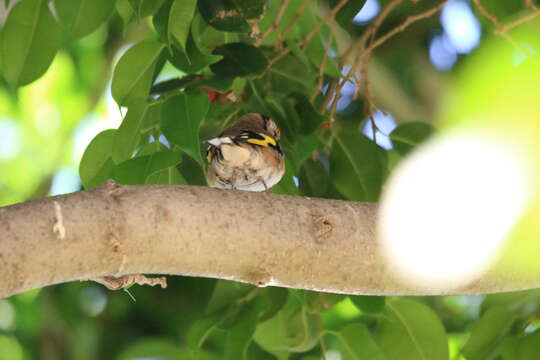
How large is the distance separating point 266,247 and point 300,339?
1008 millimetres

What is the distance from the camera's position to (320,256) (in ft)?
6.28

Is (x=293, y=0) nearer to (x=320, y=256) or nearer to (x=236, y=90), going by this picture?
(x=236, y=90)

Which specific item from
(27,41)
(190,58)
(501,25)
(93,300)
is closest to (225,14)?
(190,58)

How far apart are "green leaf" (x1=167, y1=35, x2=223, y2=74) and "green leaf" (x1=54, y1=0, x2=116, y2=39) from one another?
0.28 metres

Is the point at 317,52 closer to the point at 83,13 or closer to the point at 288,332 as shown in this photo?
the point at 83,13

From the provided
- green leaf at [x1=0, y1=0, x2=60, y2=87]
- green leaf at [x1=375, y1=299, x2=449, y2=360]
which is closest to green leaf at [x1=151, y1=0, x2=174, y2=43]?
green leaf at [x1=0, y1=0, x2=60, y2=87]

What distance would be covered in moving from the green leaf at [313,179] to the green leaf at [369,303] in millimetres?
369

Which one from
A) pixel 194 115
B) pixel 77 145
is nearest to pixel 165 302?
pixel 77 145

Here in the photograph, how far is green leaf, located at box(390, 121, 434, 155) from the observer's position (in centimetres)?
289

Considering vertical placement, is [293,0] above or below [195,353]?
above

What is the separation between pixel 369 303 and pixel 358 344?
15 cm

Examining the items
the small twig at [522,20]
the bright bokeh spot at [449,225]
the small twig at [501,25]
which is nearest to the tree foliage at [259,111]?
the small twig at [501,25]

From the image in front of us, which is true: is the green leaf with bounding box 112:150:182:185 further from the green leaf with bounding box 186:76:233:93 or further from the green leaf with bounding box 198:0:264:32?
the green leaf with bounding box 198:0:264:32

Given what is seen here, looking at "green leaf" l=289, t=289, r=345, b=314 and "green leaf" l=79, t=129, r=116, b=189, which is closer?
"green leaf" l=79, t=129, r=116, b=189
